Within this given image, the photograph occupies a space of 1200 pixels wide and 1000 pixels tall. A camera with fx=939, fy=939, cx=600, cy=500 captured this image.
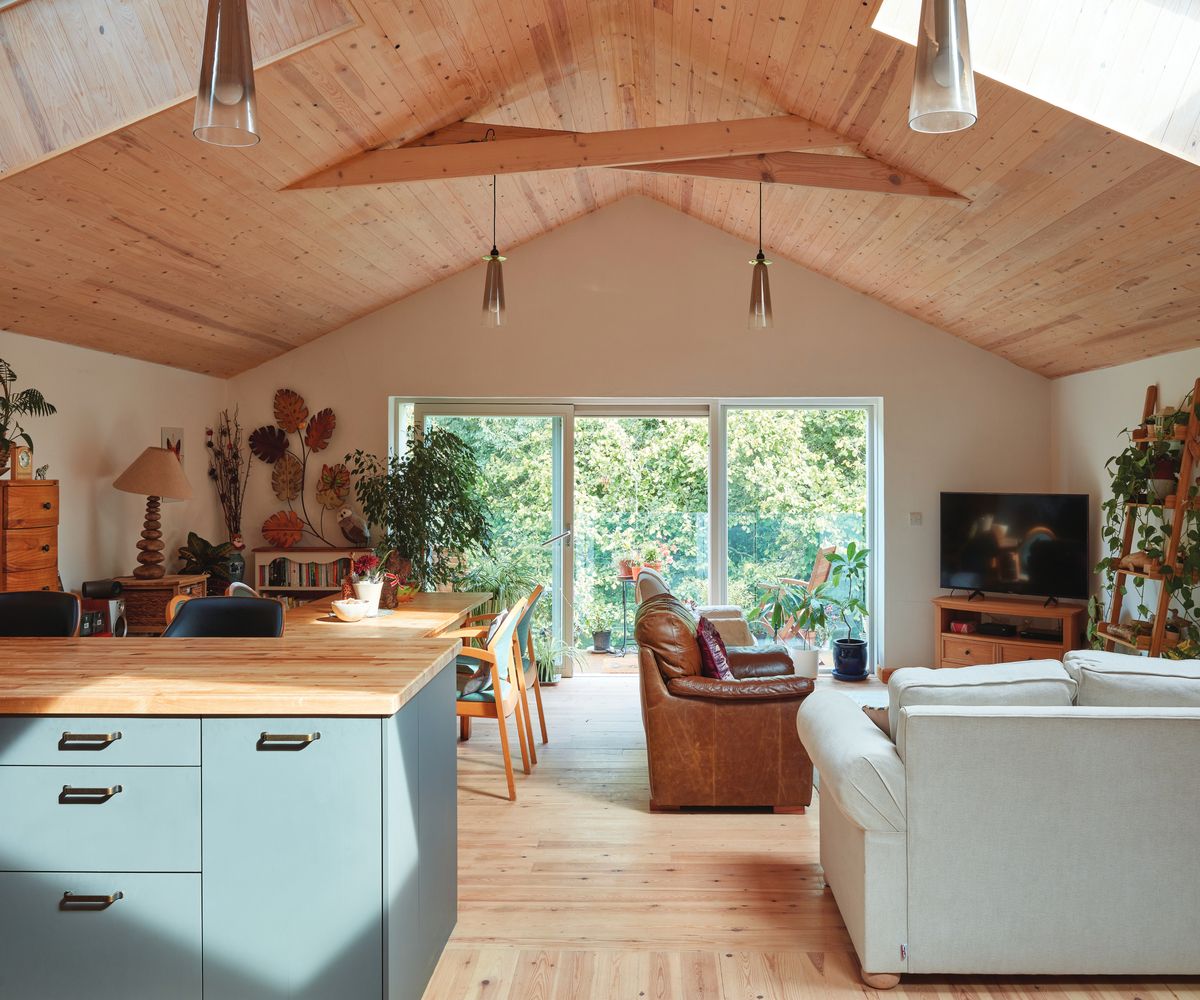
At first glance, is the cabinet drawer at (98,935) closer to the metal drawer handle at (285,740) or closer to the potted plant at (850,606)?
the metal drawer handle at (285,740)

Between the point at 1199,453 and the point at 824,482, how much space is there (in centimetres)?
272

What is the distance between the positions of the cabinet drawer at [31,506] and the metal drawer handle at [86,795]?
97.5 inches

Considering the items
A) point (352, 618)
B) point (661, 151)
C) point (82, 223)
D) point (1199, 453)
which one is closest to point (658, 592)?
point (352, 618)


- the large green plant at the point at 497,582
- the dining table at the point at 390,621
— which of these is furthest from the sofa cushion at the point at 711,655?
the large green plant at the point at 497,582

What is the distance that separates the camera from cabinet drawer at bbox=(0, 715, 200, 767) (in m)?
2.08

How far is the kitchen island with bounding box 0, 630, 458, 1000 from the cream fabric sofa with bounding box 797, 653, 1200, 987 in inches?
52.6

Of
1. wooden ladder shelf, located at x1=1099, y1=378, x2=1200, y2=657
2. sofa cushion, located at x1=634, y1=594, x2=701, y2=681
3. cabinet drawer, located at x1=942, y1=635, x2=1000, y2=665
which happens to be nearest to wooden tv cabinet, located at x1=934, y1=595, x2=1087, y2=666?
cabinet drawer, located at x1=942, y1=635, x2=1000, y2=665

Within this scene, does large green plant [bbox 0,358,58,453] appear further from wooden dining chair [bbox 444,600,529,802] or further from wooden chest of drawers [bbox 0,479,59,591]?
wooden dining chair [bbox 444,600,529,802]

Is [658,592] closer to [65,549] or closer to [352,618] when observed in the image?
[352,618]

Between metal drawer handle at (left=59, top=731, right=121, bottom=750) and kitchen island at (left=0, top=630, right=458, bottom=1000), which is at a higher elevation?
metal drawer handle at (left=59, top=731, right=121, bottom=750)

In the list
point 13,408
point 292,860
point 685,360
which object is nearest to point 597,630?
point 685,360

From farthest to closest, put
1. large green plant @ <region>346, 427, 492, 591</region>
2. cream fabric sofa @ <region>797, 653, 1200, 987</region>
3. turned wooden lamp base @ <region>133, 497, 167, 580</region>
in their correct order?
large green plant @ <region>346, 427, 492, 591</region>
turned wooden lamp base @ <region>133, 497, 167, 580</region>
cream fabric sofa @ <region>797, 653, 1200, 987</region>

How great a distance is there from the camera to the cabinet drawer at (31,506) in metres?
4.07

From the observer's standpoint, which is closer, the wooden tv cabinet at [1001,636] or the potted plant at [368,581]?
the potted plant at [368,581]
